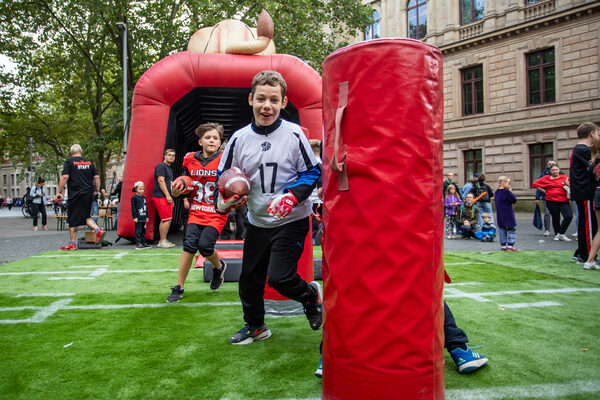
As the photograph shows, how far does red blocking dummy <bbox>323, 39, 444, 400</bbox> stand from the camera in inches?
86.0

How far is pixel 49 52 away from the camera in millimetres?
24938

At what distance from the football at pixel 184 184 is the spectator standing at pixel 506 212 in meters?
6.72

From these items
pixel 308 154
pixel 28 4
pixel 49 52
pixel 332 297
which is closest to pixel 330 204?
pixel 332 297

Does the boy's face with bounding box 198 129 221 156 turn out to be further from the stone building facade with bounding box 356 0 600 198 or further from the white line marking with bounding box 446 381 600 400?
the stone building facade with bounding box 356 0 600 198

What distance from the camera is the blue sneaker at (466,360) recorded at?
2.85 meters

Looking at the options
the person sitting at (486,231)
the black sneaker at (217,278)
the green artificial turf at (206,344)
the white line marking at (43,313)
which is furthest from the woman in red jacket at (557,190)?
the white line marking at (43,313)

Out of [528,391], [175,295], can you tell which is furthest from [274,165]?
[175,295]

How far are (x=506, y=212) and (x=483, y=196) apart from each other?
3007mm

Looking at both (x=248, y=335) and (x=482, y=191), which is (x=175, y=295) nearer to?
(x=248, y=335)

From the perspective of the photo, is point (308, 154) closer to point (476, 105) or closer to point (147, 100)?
point (147, 100)

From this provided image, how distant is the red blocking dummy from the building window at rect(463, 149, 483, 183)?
24.9 m

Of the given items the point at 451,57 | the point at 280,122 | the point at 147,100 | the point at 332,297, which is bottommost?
the point at 332,297

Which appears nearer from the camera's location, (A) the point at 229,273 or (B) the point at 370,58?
(B) the point at 370,58

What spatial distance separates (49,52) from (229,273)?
24305mm
